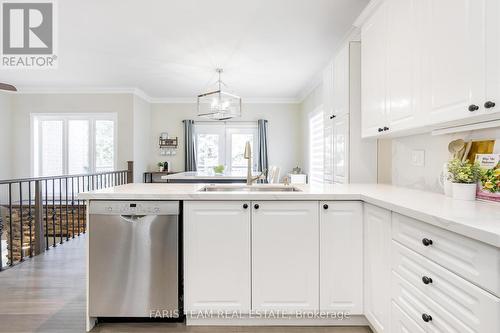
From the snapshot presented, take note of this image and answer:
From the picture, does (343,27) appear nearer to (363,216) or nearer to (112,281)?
(363,216)

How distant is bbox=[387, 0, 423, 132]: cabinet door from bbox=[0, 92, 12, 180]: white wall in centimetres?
721

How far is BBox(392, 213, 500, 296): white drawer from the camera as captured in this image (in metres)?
0.88

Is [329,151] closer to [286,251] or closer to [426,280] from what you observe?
[286,251]

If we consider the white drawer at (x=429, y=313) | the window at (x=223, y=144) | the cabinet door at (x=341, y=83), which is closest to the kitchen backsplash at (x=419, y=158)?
the cabinet door at (x=341, y=83)

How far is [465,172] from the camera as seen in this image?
1574 millimetres

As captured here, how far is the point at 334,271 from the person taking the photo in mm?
1864

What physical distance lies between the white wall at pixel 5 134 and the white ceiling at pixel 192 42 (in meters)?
0.62

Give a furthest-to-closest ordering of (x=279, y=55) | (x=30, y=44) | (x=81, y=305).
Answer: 1. (x=279, y=55)
2. (x=30, y=44)
3. (x=81, y=305)

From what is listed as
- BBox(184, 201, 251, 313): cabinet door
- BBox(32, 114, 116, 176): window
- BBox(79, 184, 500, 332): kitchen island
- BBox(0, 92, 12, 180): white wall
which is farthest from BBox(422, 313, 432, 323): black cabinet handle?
BBox(0, 92, 12, 180): white wall

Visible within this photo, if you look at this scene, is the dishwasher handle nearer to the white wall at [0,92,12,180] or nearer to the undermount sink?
the undermount sink

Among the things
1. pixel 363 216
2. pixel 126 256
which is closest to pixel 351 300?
pixel 363 216

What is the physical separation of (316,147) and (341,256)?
410cm

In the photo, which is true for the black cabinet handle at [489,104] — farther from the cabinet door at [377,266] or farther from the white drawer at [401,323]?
the white drawer at [401,323]

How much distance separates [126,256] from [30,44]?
11.9 feet
